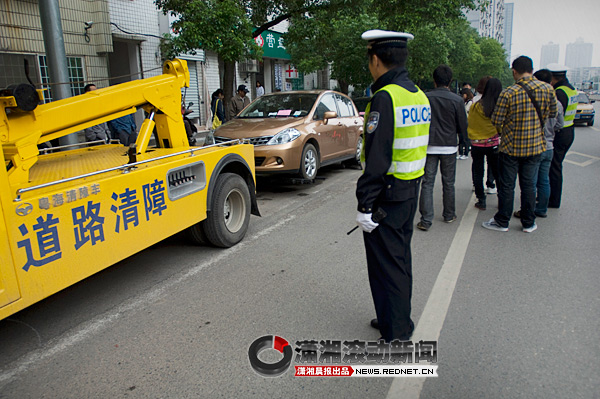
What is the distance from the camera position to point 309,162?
7957mm

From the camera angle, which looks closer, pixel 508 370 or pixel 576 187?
pixel 508 370

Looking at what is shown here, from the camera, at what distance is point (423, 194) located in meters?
5.48

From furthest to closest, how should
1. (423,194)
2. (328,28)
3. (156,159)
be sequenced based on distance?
(328,28)
(423,194)
(156,159)

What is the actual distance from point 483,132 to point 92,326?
5.18 meters

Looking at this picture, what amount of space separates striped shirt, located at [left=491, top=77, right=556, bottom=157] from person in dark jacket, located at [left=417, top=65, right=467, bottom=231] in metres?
0.48

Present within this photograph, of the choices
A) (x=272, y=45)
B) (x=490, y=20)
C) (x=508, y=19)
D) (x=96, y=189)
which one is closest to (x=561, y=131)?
(x=96, y=189)

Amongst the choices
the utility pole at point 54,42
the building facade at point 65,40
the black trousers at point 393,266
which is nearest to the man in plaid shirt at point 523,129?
the black trousers at point 393,266

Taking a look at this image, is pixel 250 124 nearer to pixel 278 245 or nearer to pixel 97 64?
pixel 278 245

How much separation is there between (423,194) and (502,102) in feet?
4.40

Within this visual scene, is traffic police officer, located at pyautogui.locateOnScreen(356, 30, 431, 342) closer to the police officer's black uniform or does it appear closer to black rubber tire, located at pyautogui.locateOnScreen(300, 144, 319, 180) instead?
the police officer's black uniform

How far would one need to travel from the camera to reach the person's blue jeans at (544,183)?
574 centimetres

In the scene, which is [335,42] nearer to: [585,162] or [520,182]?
[585,162]

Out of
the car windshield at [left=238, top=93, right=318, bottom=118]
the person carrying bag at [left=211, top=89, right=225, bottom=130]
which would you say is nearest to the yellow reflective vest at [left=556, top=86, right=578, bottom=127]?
the car windshield at [left=238, top=93, right=318, bottom=118]

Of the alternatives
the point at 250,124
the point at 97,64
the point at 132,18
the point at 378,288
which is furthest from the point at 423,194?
the point at 132,18
